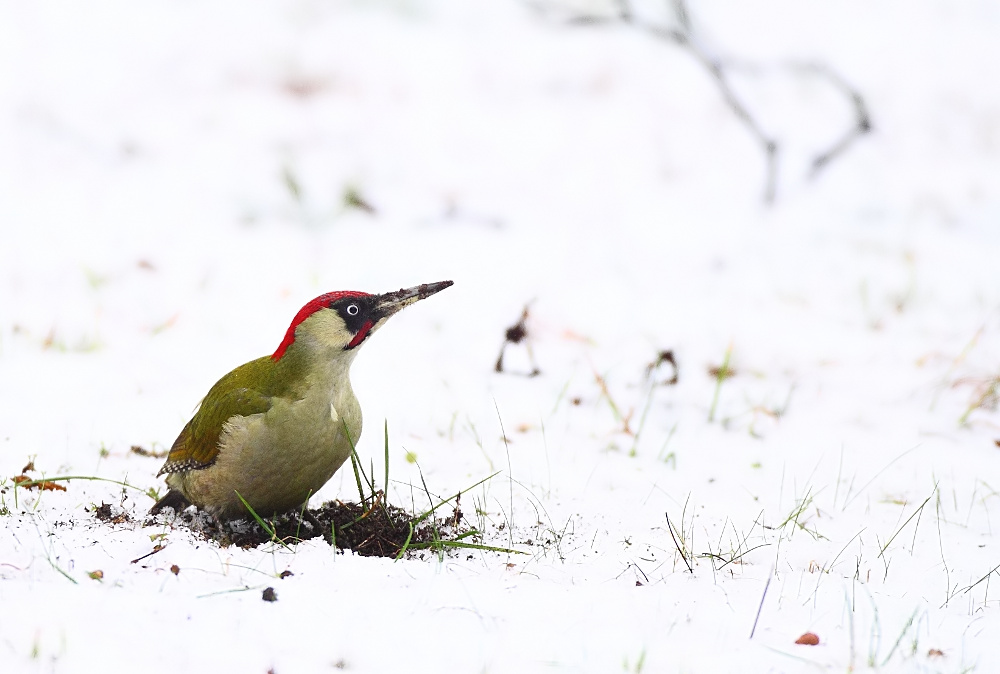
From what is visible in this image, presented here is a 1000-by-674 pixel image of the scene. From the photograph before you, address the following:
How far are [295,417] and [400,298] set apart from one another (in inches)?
17.8

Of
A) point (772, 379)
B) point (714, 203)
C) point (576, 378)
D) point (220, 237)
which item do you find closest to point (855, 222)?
point (714, 203)

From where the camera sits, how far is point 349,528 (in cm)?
291

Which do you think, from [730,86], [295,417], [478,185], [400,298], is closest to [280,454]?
[295,417]

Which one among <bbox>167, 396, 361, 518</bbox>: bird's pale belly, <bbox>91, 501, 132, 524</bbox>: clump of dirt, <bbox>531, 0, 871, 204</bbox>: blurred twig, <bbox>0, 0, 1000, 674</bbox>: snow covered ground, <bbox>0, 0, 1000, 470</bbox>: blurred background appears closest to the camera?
<bbox>0, 0, 1000, 674</bbox>: snow covered ground

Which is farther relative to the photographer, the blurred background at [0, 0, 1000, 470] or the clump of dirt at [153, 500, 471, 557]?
the blurred background at [0, 0, 1000, 470]

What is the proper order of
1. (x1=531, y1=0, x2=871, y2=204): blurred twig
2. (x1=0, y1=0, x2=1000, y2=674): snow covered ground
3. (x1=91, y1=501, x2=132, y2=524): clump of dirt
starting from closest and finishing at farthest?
(x1=0, y1=0, x2=1000, y2=674): snow covered ground, (x1=91, y1=501, x2=132, y2=524): clump of dirt, (x1=531, y1=0, x2=871, y2=204): blurred twig

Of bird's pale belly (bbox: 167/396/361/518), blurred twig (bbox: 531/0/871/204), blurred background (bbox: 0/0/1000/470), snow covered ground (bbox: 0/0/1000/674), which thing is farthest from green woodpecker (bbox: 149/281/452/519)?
blurred twig (bbox: 531/0/871/204)

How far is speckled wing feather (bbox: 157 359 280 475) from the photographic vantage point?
2.88 meters

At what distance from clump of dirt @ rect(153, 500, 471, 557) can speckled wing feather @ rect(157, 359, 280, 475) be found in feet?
0.66

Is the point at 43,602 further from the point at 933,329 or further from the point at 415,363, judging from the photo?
the point at 933,329

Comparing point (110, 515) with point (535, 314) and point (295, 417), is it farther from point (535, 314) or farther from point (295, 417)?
point (535, 314)

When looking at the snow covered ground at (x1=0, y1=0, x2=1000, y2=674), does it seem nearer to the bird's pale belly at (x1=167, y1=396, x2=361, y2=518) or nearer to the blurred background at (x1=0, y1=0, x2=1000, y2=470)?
the blurred background at (x1=0, y1=0, x2=1000, y2=470)

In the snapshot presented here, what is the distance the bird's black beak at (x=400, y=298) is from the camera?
112 inches

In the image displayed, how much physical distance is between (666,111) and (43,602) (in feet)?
19.8
